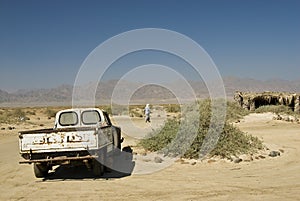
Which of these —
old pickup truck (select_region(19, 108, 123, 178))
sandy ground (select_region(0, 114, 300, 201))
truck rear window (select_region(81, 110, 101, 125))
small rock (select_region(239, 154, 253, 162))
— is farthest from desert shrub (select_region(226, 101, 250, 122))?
old pickup truck (select_region(19, 108, 123, 178))

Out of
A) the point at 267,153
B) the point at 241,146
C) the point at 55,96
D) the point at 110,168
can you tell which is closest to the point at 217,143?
the point at 241,146

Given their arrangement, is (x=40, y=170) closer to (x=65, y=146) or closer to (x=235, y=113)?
(x=65, y=146)

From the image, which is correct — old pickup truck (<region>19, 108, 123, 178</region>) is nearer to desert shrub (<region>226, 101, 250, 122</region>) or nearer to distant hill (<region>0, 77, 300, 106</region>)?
desert shrub (<region>226, 101, 250, 122</region>)

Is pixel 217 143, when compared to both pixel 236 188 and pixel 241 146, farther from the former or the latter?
pixel 236 188

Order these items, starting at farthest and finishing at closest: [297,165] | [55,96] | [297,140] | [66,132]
Result: 1. [55,96]
2. [297,140]
3. [297,165]
4. [66,132]

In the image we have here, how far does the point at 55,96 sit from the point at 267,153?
15597cm

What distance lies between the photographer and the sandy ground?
7.85 m

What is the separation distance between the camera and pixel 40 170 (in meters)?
9.92

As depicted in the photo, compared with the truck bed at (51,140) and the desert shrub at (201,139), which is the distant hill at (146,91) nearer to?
the desert shrub at (201,139)

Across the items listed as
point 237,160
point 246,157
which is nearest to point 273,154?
point 246,157

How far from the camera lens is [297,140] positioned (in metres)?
16.5

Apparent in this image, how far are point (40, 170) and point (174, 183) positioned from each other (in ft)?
12.0

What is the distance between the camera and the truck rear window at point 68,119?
12.0 m

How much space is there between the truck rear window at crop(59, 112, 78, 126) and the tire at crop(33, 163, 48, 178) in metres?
2.18
